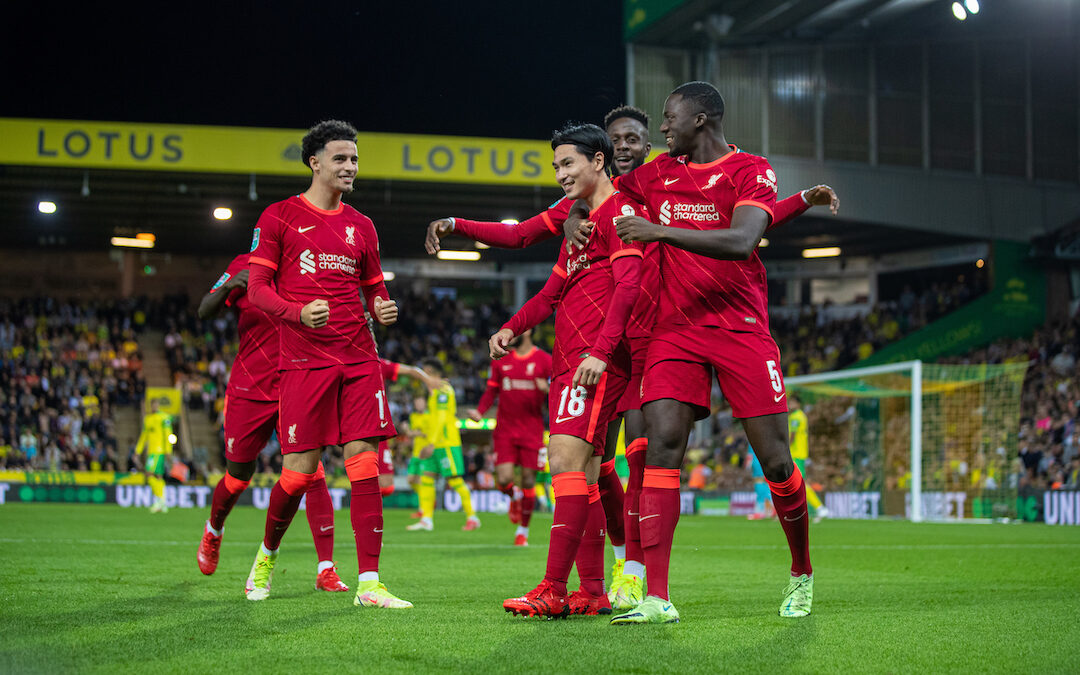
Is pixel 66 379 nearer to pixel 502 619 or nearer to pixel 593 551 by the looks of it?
pixel 593 551

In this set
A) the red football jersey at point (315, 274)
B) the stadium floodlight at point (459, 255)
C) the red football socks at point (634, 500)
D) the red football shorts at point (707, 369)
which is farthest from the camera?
the stadium floodlight at point (459, 255)

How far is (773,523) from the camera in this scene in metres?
16.7

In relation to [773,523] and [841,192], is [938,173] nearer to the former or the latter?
[841,192]

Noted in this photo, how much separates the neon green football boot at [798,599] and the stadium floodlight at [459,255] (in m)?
29.8

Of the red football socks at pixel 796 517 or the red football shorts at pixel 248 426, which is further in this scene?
the red football shorts at pixel 248 426

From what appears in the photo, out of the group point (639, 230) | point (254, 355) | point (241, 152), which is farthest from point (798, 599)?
point (241, 152)

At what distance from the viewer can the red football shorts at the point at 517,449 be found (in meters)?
12.5

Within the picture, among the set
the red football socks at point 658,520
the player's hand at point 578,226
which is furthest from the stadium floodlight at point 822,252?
the red football socks at point 658,520

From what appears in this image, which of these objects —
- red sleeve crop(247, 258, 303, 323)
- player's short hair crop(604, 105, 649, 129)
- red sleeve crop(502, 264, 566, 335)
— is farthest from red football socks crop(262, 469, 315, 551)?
player's short hair crop(604, 105, 649, 129)

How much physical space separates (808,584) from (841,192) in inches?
1051

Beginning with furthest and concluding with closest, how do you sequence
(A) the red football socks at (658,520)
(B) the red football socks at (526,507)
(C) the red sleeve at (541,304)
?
(B) the red football socks at (526,507), (C) the red sleeve at (541,304), (A) the red football socks at (658,520)

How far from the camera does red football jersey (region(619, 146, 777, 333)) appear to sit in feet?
15.8

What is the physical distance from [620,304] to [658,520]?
91 cm

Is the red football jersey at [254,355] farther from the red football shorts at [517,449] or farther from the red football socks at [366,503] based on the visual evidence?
the red football shorts at [517,449]
